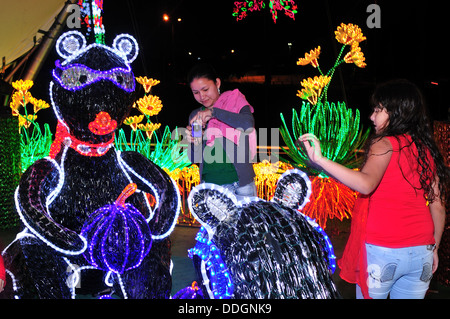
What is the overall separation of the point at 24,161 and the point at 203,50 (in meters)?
4.85

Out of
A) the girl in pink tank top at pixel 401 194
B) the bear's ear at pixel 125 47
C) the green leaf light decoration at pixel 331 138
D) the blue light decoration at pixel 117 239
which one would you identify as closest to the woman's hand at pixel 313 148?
the girl in pink tank top at pixel 401 194

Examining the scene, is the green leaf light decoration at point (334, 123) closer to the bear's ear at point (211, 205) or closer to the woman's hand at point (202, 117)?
the woman's hand at point (202, 117)

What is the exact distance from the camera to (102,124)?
1928 mm

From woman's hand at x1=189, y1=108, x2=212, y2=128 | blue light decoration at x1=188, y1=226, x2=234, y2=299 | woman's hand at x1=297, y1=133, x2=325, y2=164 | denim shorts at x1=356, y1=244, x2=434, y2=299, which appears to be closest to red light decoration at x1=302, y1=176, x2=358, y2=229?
woman's hand at x1=189, y1=108, x2=212, y2=128

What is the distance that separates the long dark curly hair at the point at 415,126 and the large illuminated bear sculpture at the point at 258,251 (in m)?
0.53

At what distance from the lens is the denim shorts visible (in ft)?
5.00

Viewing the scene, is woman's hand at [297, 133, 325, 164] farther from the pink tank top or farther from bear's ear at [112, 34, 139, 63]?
bear's ear at [112, 34, 139, 63]

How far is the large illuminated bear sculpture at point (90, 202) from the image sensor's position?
1.74 m

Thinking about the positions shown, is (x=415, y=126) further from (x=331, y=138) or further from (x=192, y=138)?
(x=331, y=138)

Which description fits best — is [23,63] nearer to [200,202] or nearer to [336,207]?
[336,207]

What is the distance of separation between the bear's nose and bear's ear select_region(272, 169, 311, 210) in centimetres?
94

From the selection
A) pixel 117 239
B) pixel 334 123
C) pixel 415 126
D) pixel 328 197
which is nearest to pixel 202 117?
pixel 117 239

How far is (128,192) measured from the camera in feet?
6.01
